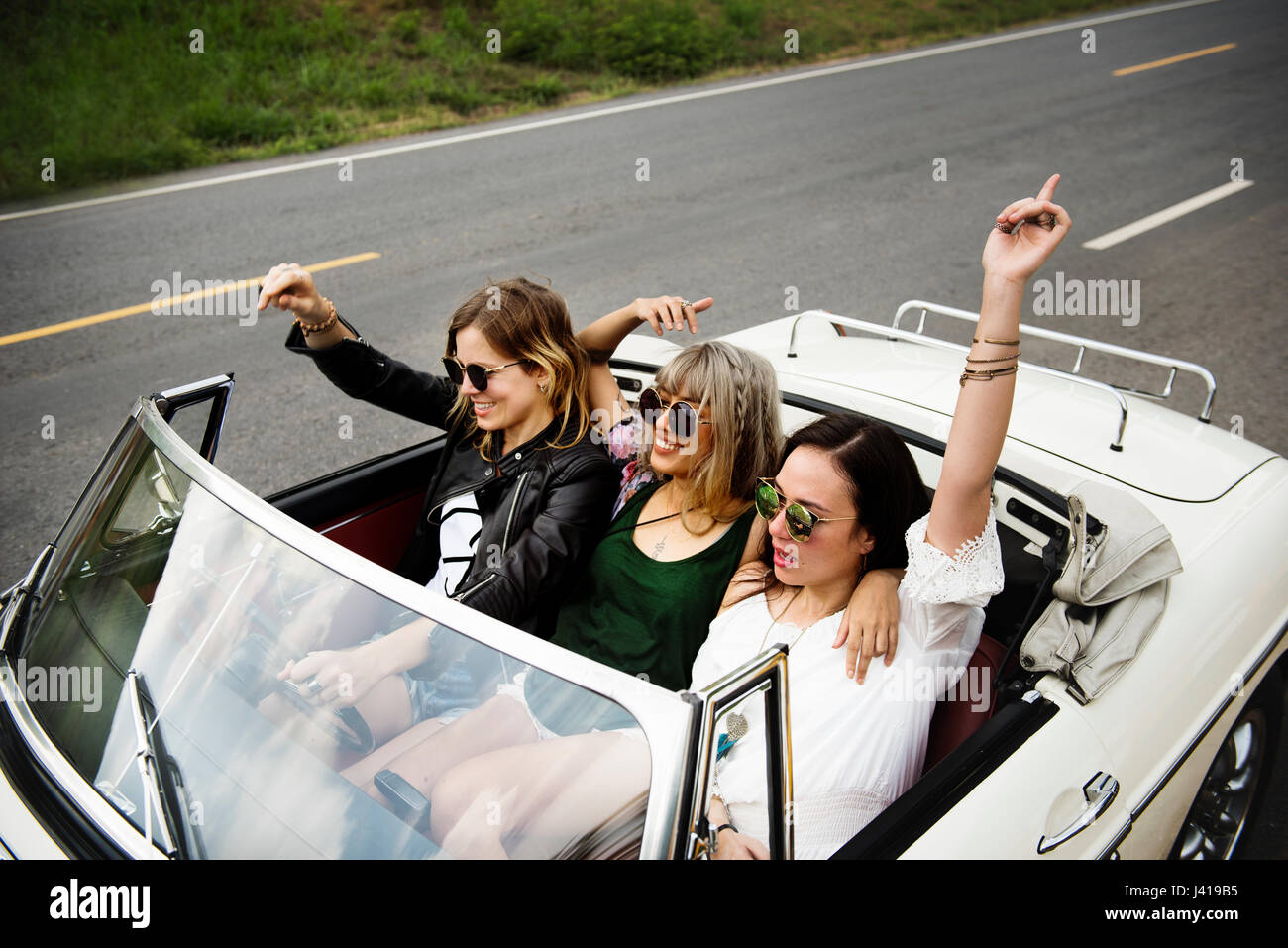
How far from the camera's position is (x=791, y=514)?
7.51 feet

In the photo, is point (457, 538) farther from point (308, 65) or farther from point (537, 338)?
point (308, 65)

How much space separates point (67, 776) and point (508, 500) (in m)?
1.29

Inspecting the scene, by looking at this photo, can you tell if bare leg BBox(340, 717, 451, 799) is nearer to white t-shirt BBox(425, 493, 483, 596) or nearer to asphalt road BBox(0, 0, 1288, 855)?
white t-shirt BBox(425, 493, 483, 596)

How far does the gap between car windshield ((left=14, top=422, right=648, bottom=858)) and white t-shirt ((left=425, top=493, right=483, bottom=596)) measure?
0.89m

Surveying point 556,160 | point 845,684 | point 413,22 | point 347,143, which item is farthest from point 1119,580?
point 413,22

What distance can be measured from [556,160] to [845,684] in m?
8.70

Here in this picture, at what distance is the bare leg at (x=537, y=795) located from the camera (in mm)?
1602

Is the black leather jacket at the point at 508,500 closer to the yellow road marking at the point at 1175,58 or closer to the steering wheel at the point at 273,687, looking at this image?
the steering wheel at the point at 273,687

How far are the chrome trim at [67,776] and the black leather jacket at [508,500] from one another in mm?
907

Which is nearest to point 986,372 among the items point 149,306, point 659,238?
point 659,238

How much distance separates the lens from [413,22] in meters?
13.9

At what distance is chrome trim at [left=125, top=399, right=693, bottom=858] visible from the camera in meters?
1.50
